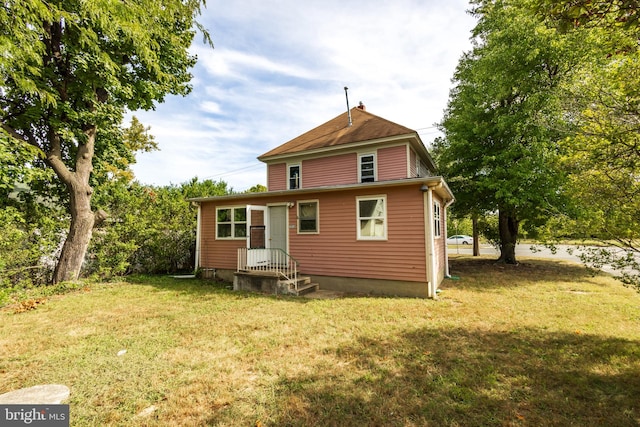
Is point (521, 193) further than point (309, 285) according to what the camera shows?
Yes

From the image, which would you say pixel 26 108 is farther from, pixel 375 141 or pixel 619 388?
pixel 619 388

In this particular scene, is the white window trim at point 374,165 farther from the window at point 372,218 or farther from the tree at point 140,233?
the tree at point 140,233

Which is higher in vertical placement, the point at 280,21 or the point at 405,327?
the point at 280,21

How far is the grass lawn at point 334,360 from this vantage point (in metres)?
2.71

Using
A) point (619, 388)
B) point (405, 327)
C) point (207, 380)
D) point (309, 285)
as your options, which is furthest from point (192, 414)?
point (309, 285)

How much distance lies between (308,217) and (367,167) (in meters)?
4.00

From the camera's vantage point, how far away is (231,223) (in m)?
10.2

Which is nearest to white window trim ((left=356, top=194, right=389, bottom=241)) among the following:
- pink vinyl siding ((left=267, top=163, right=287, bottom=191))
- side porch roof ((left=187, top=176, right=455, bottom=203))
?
A: side porch roof ((left=187, top=176, right=455, bottom=203))

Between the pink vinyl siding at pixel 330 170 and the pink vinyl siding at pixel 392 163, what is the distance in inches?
42.9

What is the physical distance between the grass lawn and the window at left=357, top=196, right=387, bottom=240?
1.91 m

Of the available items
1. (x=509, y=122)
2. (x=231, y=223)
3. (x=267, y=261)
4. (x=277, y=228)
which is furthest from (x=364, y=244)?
(x=509, y=122)

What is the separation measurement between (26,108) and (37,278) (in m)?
5.18

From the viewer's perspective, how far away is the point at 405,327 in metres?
5.10

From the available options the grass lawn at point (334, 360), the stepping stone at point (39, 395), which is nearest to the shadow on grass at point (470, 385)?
the grass lawn at point (334, 360)
